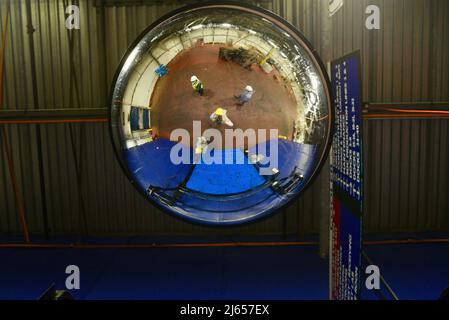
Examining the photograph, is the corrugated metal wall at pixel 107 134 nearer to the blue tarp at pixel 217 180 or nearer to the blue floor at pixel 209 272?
the blue floor at pixel 209 272

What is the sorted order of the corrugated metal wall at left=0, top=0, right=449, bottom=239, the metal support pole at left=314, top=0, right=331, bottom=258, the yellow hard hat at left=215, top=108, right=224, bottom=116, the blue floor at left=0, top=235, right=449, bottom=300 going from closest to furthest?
the yellow hard hat at left=215, top=108, right=224, bottom=116 < the blue floor at left=0, top=235, right=449, bottom=300 < the metal support pole at left=314, top=0, right=331, bottom=258 < the corrugated metal wall at left=0, top=0, right=449, bottom=239

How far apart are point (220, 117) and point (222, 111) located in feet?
0.09

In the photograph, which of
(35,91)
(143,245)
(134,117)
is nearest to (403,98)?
(143,245)

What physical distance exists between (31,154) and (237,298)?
3561mm

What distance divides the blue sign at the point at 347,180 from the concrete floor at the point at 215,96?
105cm

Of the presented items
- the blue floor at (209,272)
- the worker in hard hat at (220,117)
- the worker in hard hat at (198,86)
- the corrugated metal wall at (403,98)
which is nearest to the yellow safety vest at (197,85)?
the worker in hard hat at (198,86)

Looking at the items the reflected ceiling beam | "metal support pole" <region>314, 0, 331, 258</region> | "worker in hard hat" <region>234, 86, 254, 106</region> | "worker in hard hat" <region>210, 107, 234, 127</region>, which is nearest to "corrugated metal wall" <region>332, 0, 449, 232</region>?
"metal support pole" <region>314, 0, 331, 258</region>

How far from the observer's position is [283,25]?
5.00 ft

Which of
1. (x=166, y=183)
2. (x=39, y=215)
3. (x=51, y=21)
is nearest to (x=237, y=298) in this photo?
(x=166, y=183)

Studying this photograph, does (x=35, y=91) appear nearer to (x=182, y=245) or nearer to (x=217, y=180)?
(x=182, y=245)

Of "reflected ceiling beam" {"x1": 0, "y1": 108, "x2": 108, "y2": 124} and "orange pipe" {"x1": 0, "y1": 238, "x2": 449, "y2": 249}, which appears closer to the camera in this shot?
"reflected ceiling beam" {"x1": 0, "y1": 108, "x2": 108, "y2": 124}

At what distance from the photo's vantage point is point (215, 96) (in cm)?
151

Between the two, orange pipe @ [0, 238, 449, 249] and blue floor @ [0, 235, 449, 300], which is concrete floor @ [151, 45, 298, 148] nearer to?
blue floor @ [0, 235, 449, 300]

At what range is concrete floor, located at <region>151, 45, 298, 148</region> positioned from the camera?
1494 millimetres
